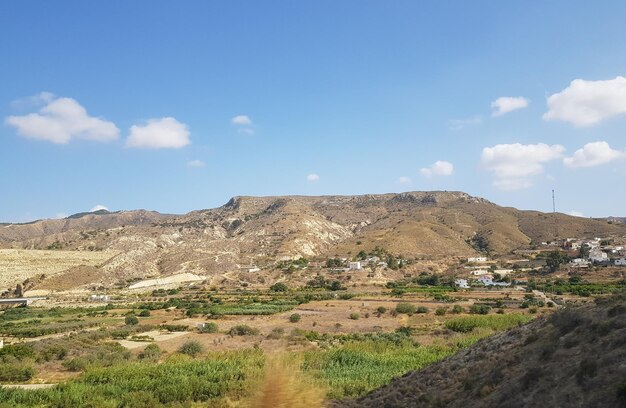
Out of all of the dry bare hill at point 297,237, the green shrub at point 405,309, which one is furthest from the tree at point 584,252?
the green shrub at point 405,309

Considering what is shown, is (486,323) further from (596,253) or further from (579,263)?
(596,253)

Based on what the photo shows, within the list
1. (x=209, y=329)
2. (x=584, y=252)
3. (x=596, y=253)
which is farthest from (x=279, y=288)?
(x=596, y=253)

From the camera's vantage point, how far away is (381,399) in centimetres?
1446

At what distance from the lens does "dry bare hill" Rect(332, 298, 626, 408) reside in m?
8.97

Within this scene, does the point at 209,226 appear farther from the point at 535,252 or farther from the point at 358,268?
the point at 535,252

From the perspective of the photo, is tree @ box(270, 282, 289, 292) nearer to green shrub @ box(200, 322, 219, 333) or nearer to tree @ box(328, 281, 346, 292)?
tree @ box(328, 281, 346, 292)

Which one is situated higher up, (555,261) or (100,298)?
(555,261)

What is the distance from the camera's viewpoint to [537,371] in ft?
34.9

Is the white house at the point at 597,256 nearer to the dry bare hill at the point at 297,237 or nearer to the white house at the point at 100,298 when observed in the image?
the dry bare hill at the point at 297,237

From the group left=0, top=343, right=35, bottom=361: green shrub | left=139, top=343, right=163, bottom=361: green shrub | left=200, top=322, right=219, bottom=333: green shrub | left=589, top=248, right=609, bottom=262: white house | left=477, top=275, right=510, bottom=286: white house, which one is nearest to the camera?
left=0, top=343, right=35, bottom=361: green shrub

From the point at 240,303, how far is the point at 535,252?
273ft

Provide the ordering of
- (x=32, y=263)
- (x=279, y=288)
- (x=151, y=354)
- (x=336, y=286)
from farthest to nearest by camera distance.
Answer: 1. (x=32, y=263)
2. (x=279, y=288)
3. (x=336, y=286)
4. (x=151, y=354)

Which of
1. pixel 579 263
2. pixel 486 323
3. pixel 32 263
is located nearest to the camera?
pixel 486 323

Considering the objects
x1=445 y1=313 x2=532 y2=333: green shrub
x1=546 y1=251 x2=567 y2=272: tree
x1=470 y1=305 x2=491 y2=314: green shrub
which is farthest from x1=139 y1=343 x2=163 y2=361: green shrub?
x1=546 y1=251 x2=567 y2=272: tree
